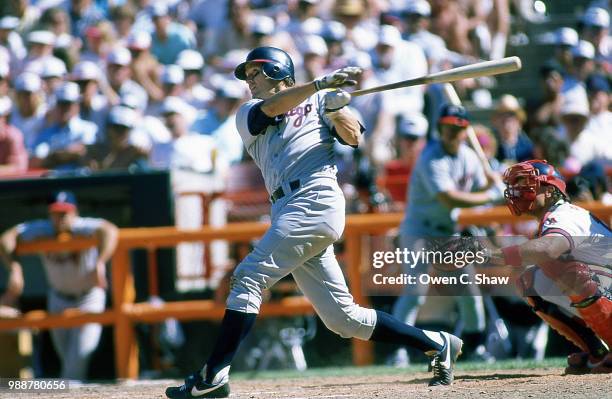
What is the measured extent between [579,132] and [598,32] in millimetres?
1697

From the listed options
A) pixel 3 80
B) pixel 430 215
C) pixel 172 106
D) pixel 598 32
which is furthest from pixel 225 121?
pixel 598 32

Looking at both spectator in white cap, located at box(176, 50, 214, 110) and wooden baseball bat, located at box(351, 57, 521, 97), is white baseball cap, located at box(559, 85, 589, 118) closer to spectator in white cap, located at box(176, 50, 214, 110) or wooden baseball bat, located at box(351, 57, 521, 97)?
spectator in white cap, located at box(176, 50, 214, 110)

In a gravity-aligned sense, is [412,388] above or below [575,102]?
below

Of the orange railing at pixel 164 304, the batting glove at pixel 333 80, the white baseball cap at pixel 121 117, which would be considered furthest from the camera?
the white baseball cap at pixel 121 117

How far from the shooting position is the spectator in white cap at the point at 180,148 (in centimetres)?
1091

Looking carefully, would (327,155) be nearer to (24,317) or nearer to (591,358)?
(591,358)

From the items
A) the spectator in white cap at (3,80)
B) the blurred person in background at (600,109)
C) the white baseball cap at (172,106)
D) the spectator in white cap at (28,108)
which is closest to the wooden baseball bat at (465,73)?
the blurred person in background at (600,109)

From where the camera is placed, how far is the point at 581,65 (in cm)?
1128

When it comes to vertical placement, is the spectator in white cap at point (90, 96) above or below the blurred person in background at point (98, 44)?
below

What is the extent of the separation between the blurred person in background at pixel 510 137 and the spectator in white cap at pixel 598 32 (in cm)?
164

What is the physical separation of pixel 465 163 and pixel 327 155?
3.00 meters

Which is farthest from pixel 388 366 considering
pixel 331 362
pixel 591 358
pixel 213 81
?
pixel 213 81

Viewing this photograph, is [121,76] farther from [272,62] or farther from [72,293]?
[272,62]

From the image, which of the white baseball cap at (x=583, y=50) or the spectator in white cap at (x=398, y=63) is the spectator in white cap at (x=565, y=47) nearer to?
the white baseball cap at (x=583, y=50)
